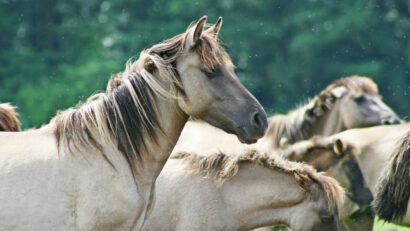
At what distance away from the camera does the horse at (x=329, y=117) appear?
10328 mm

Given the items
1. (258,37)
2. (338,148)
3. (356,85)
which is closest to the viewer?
(338,148)

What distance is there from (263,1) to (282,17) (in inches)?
27.9

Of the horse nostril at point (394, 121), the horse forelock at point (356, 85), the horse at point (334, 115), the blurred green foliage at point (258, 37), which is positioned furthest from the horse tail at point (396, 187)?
the blurred green foliage at point (258, 37)

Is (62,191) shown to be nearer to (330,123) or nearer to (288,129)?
(288,129)

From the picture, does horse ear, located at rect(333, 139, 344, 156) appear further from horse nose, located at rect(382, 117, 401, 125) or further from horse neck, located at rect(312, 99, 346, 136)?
horse nose, located at rect(382, 117, 401, 125)

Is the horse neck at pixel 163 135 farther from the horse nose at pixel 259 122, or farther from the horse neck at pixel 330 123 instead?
the horse neck at pixel 330 123

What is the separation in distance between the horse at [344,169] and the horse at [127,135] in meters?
3.04

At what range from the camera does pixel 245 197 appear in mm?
6582

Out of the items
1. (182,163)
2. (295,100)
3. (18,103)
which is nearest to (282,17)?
(295,100)

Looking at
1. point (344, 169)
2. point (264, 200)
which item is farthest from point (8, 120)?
point (344, 169)

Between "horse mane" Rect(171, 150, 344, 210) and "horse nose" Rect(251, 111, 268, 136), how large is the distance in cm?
158

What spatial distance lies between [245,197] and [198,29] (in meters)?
1.92

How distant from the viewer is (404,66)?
78.6ft

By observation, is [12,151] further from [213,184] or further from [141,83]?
[213,184]
